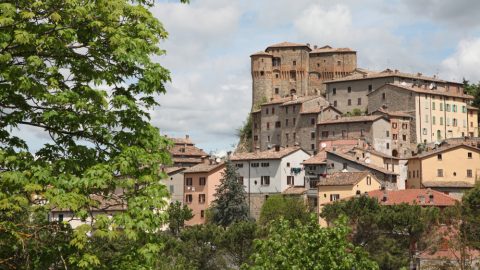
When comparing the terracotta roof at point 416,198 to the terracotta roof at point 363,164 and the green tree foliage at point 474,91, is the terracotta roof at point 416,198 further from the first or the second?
the green tree foliage at point 474,91

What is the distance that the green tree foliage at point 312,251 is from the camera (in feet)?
62.9

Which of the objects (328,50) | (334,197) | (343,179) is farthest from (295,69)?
(334,197)

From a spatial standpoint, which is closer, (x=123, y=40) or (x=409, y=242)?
(x=123, y=40)

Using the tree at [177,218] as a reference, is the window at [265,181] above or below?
above

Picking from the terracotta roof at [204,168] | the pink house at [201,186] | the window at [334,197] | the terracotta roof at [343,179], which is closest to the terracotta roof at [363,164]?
the terracotta roof at [343,179]

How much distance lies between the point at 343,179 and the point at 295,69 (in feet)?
152

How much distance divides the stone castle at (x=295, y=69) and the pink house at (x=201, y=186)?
1184 inches

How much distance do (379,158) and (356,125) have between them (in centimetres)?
819

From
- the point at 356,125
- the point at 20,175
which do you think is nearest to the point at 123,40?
the point at 20,175

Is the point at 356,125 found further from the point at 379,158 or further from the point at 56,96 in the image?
the point at 56,96

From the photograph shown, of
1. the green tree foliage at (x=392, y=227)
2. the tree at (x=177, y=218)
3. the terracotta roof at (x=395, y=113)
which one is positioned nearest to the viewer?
the green tree foliage at (x=392, y=227)

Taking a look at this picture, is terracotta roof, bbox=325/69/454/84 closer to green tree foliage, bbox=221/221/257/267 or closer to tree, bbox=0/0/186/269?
green tree foliage, bbox=221/221/257/267

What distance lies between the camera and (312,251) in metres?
19.8

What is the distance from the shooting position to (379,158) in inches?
3019
